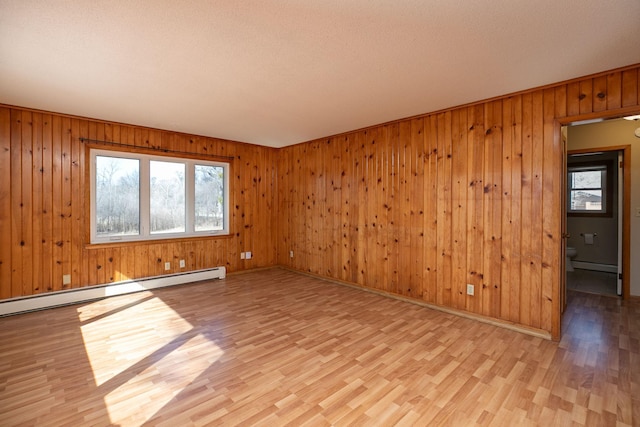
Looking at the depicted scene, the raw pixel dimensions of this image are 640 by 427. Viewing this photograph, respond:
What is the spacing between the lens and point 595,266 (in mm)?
5957

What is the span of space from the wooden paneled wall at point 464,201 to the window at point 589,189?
4.55 metres

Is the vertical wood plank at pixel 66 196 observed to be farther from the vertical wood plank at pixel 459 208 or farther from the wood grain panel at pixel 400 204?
the vertical wood plank at pixel 459 208

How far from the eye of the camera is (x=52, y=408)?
1867mm

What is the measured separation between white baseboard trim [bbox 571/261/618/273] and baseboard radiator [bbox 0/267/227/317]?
23.4ft

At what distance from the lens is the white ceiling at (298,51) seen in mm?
1770

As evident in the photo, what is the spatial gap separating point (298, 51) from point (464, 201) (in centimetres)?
248

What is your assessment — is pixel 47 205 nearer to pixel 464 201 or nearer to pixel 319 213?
pixel 319 213

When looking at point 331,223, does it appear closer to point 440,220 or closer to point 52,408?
point 440,220

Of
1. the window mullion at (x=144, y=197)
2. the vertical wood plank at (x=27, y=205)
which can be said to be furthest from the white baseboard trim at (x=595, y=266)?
the vertical wood plank at (x=27, y=205)

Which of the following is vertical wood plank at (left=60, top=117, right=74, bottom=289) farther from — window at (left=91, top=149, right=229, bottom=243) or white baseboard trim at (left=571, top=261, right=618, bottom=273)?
white baseboard trim at (left=571, top=261, right=618, bottom=273)

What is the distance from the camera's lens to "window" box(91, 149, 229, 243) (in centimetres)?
421

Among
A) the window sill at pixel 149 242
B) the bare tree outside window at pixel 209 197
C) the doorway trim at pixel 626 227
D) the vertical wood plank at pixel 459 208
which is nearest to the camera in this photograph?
the vertical wood plank at pixel 459 208

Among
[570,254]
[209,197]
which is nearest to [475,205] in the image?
[570,254]

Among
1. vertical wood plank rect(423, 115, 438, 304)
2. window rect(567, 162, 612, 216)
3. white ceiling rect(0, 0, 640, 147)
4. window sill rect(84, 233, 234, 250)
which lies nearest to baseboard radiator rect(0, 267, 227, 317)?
window sill rect(84, 233, 234, 250)
